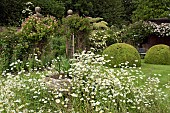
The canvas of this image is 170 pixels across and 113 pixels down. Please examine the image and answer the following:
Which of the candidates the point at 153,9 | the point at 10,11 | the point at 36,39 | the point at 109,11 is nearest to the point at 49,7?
the point at 10,11

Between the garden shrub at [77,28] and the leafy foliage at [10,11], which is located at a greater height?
the leafy foliage at [10,11]

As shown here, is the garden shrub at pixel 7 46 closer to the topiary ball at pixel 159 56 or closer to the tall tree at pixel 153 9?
the topiary ball at pixel 159 56

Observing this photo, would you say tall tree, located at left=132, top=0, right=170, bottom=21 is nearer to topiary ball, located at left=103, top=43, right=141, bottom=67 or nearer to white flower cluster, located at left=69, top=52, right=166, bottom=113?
topiary ball, located at left=103, top=43, right=141, bottom=67

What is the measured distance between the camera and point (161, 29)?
13.8m

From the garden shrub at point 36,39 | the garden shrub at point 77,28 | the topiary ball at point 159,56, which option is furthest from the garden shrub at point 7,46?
the topiary ball at point 159,56

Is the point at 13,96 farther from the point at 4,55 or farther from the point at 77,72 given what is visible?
the point at 4,55

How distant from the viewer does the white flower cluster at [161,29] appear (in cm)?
1378

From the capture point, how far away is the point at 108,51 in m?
9.18

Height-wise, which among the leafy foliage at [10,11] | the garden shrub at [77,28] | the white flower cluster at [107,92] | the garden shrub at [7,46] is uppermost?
the leafy foliage at [10,11]

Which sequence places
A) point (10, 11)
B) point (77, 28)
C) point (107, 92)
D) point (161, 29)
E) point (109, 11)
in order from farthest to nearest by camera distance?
point (109, 11)
point (10, 11)
point (161, 29)
point (77, 28)
point (107, 92)

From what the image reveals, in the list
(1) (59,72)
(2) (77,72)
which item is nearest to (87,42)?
(1) (59,72)

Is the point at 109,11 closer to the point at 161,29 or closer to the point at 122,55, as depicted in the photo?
the point at 161,29

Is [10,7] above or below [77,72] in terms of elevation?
above

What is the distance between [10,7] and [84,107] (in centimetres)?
1768
